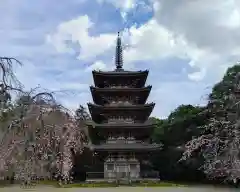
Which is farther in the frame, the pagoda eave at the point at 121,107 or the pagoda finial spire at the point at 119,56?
the pagoda finial spire at the point at 119,56

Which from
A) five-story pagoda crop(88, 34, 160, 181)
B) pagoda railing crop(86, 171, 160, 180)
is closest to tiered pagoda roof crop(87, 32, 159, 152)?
five-story pagoda crop(88, 34, 160, 181)

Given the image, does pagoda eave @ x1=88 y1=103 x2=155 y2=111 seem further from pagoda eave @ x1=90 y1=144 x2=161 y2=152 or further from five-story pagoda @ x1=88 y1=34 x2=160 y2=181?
pagoda eave @ x1=90 y1=144 x2=161 y2=152

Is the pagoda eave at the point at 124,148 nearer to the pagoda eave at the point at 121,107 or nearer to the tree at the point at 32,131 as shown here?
the pagoda eave at the point at 121,107

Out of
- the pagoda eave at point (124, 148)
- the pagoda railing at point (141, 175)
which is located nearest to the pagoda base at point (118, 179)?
the pagoda railing at point (141, 175)

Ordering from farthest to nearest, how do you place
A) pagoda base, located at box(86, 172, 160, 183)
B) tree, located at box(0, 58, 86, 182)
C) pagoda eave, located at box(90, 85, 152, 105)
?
1. pagoda eave, located at box(90, 85, 152, 105)
2. pagoda base, located at box(86, 172, 160, 183)
3. tree, located at box(0, 58, 86, 182)

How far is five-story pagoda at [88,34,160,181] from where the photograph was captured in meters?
34.1

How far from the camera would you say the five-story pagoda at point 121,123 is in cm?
3409

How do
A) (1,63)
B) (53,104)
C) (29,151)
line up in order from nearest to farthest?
(1,63)
(53,104)
(29,151)

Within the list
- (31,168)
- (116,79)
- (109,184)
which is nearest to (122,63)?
(116,79)

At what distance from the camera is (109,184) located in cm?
3188

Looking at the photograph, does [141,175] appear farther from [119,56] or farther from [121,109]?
[119,56]

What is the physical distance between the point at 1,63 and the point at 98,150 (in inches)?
1087

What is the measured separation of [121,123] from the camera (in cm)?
3475

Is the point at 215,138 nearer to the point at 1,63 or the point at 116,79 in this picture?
the point at 1,63
